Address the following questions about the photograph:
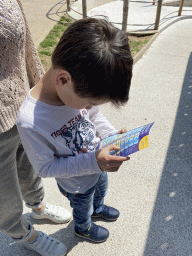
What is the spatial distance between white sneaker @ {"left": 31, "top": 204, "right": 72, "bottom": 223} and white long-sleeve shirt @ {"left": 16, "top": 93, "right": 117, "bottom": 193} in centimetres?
85

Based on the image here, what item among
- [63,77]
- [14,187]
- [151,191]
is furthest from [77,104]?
[151,191]

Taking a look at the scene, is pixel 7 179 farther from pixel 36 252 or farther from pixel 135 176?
pixel 135 176

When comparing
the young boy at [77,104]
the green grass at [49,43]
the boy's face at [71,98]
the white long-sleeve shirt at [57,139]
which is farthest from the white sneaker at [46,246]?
the green grass at [49,43]

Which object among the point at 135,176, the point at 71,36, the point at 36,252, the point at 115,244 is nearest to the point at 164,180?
the point at 135,176

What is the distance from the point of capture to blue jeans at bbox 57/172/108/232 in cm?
135

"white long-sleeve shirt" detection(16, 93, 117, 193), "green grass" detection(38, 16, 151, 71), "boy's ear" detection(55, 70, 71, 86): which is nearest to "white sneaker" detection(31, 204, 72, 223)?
"white long-sleeve shirt" detection(16, 93, 117, 193)

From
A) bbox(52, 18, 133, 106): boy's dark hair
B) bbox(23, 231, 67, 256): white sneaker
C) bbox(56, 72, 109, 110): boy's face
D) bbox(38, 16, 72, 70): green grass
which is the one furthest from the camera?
bbox(38, 16, 72, 70): green grass

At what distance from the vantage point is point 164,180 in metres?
2.18

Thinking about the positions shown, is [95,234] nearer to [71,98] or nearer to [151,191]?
[151,191]

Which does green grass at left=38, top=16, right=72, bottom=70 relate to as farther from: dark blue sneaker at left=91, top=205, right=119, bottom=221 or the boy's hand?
the boy's hand

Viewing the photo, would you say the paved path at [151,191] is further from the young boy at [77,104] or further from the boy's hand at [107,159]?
the boy's hand at [107,159]

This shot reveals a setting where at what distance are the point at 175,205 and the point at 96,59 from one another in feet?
5.42

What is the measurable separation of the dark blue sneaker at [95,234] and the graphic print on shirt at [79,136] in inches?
30.3

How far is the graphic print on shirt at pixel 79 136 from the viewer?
1.10 m
